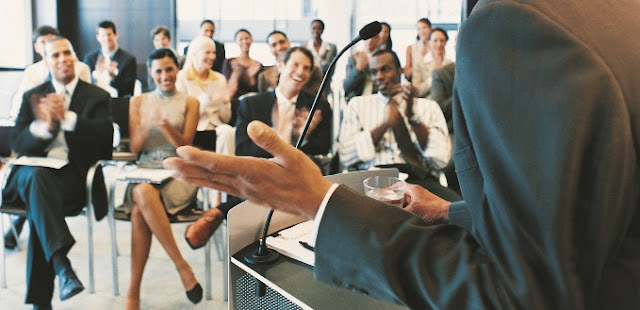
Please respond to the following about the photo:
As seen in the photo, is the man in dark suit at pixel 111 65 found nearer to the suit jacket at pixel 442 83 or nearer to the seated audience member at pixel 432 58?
the seated audience member at pixel 432 58

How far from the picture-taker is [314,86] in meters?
3.68

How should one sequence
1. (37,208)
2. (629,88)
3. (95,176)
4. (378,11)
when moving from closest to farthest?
(629,88) < (37,208) < (95,176) < (378,11)

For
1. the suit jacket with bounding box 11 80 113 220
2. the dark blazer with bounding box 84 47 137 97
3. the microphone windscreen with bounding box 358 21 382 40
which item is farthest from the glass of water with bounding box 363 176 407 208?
the dark blazer with bounding box 84 47 137 97

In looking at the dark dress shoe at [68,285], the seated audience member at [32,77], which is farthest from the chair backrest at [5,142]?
the dark dress shoe at [68,285]

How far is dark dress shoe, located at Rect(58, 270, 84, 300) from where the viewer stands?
2.68 meters

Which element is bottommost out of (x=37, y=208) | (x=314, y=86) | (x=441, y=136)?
(x=37, y=208)

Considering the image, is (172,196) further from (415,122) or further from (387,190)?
(387,190)

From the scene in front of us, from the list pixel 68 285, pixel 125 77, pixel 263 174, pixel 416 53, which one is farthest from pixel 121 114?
pixel 416 53

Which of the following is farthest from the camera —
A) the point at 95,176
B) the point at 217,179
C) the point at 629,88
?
the point at 95,176

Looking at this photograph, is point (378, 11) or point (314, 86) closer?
point (314, 86)

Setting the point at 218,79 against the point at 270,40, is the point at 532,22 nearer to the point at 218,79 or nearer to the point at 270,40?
the point at 218,79

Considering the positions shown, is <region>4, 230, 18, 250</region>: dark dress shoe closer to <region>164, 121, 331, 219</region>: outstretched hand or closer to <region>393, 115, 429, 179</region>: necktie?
<region>393, 115, 429, 179</region>: necktie

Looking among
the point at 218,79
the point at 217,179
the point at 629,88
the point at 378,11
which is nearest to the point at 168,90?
the point at 218,79

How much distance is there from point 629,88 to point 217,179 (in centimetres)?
48
